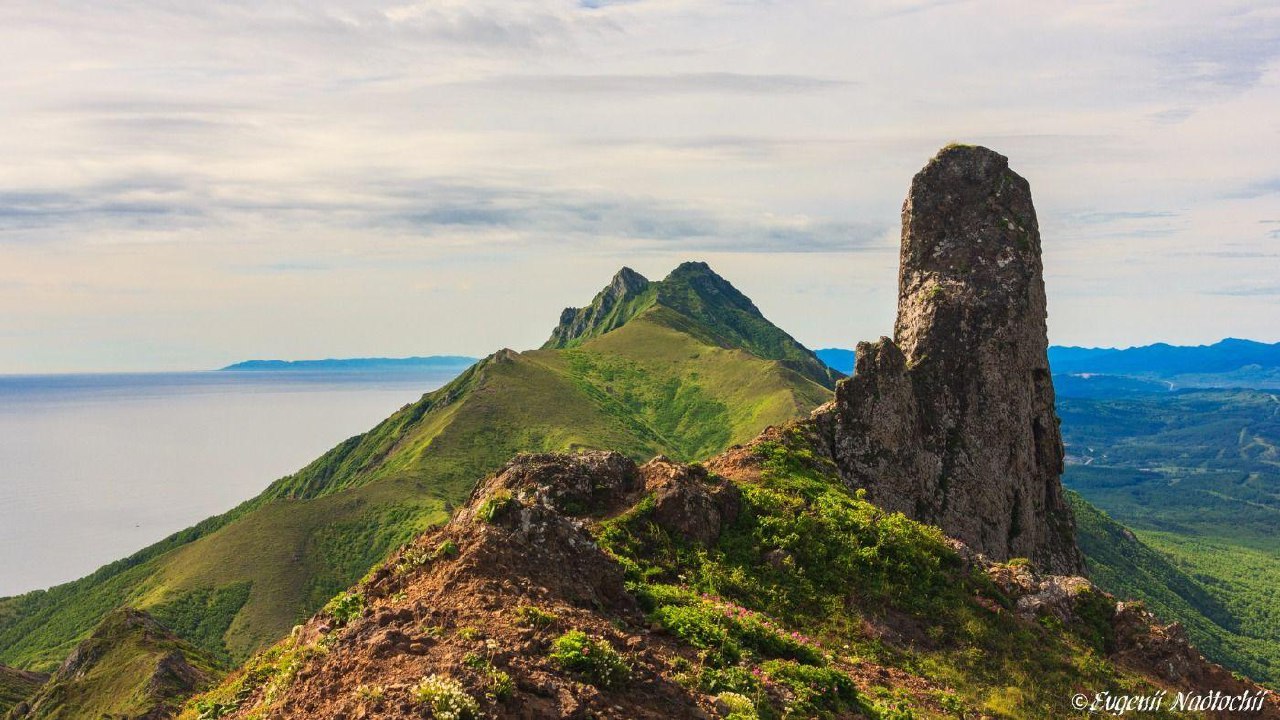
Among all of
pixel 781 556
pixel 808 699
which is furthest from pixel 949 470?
pixel 808 699

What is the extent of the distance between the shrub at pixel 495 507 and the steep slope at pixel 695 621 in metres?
0.05

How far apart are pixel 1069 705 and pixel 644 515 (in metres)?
12.5

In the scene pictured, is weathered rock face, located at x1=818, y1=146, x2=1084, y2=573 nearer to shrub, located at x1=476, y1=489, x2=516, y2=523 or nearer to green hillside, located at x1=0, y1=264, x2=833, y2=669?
shrub, located at x1=476, y1=489, x2=516, y2=523

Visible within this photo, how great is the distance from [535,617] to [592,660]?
64.9 inches

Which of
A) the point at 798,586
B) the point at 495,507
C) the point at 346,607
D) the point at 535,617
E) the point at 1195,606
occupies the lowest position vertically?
the point at 1195,606

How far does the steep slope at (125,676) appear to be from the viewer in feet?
209

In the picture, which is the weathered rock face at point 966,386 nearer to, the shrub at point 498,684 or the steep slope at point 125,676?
the shrub at point 498,684

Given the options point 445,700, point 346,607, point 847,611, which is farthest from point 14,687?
point 445,700

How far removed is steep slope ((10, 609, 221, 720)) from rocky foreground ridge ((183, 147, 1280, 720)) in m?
44.1

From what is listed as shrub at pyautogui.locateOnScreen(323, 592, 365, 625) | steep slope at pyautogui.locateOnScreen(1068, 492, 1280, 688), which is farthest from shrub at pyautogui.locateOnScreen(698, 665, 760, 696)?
steep slope at pyautogui.locateOnScreen(1068, 492, 1280, 688)

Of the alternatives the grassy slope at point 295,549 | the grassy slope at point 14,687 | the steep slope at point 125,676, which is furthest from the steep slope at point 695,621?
the grassy slope at point 295,549

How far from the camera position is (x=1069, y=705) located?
22.8 meters

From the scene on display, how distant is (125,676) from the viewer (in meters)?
72.4

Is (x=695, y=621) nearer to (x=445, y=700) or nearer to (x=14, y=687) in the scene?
(x=445, y=700)
